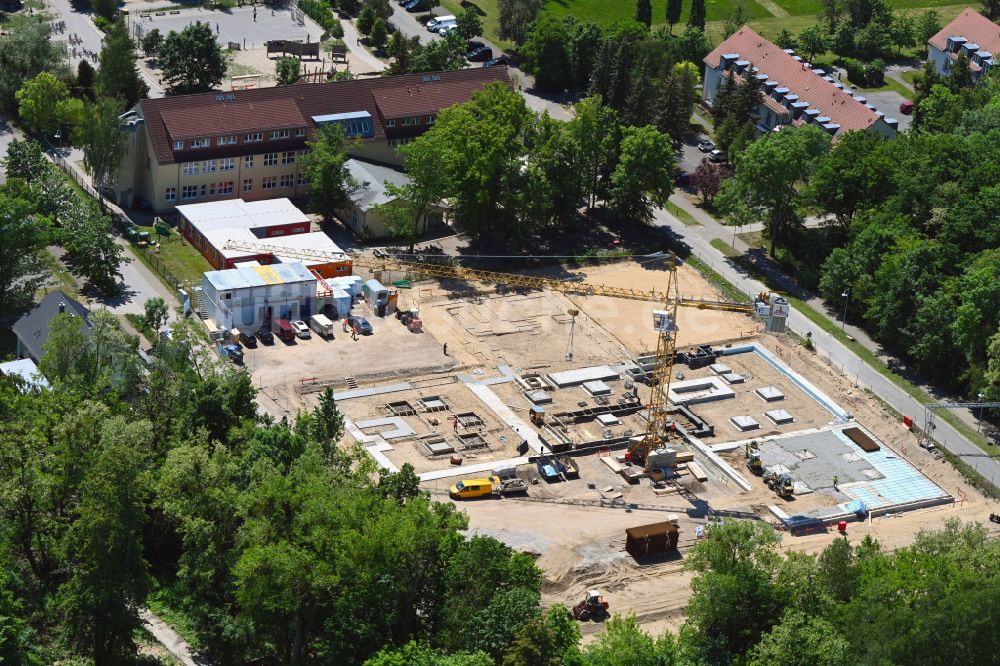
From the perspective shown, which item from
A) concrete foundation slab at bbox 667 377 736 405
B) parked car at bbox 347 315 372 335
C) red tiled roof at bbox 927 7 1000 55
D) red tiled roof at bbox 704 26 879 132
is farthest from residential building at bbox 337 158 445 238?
red tiled roof at bbox 927 7 1000 55

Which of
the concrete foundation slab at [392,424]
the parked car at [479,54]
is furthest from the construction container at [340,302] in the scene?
the parked car at [479,54]

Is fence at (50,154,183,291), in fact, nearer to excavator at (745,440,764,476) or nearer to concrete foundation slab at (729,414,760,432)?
concrete foundation slab at (729,414,760,432)

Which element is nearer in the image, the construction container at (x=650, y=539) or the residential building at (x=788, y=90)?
the construction container at (x=650, y=539)

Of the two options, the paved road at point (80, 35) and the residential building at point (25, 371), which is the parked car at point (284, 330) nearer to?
the residential building at point (25, 371)

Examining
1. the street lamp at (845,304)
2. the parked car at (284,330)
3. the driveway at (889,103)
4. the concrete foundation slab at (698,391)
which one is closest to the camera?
the concrete foundation slab at (698,391)

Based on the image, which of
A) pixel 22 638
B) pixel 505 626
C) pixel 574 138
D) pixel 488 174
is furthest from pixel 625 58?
pixel 22 638

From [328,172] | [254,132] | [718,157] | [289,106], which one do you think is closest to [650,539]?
[328,172]
